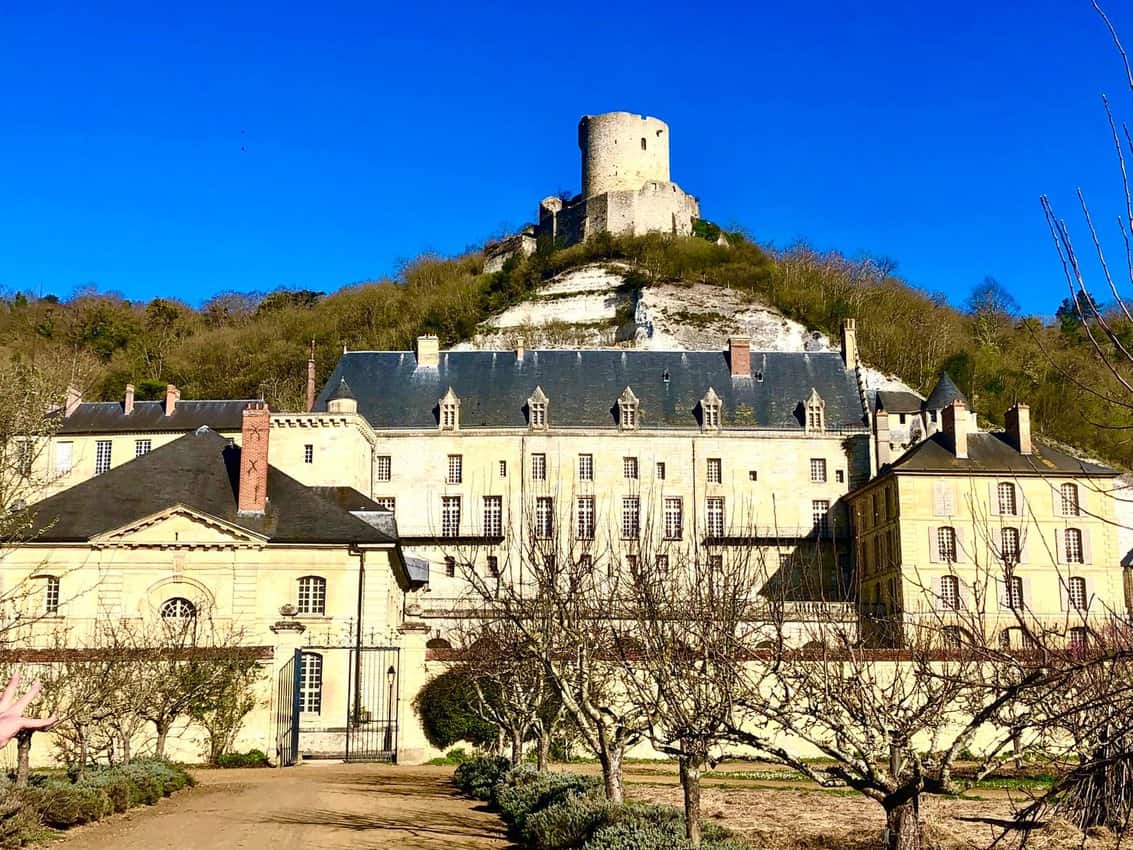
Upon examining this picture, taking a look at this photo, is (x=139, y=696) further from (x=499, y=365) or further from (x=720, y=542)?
(x=499, y=365)

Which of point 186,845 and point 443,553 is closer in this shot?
point 186,845

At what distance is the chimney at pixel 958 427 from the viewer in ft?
125

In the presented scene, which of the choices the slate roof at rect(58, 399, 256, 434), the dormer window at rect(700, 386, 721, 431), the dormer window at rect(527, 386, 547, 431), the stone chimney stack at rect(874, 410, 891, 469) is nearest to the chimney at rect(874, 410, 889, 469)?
the stone chimney stack at rect(874, 410, 891, 469)

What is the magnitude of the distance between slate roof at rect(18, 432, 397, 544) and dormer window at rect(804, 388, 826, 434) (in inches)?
837

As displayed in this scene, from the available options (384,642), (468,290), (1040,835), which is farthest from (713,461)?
(1040,835)

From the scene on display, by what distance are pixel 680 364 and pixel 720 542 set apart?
8.24 meters

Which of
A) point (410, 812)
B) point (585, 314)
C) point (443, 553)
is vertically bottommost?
point (410, 812)

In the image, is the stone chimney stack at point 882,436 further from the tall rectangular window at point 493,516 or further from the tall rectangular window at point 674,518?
the tall rectangular window at point 493,516

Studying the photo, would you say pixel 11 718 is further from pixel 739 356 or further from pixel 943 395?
pixel 739 356

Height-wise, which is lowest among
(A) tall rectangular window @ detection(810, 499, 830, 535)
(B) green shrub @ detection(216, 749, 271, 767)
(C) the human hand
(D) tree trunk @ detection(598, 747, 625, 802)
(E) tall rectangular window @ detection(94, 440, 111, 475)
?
(B) green shrub @ detection(216, 749, 271, 767)

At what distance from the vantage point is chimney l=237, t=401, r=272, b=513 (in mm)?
27766

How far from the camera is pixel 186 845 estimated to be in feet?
38.4

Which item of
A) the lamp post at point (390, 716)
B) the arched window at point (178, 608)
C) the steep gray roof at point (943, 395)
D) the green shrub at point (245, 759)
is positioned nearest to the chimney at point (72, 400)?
the arched window at point (178, 608)

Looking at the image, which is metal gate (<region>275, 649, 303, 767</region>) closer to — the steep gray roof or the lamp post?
the lamp post
